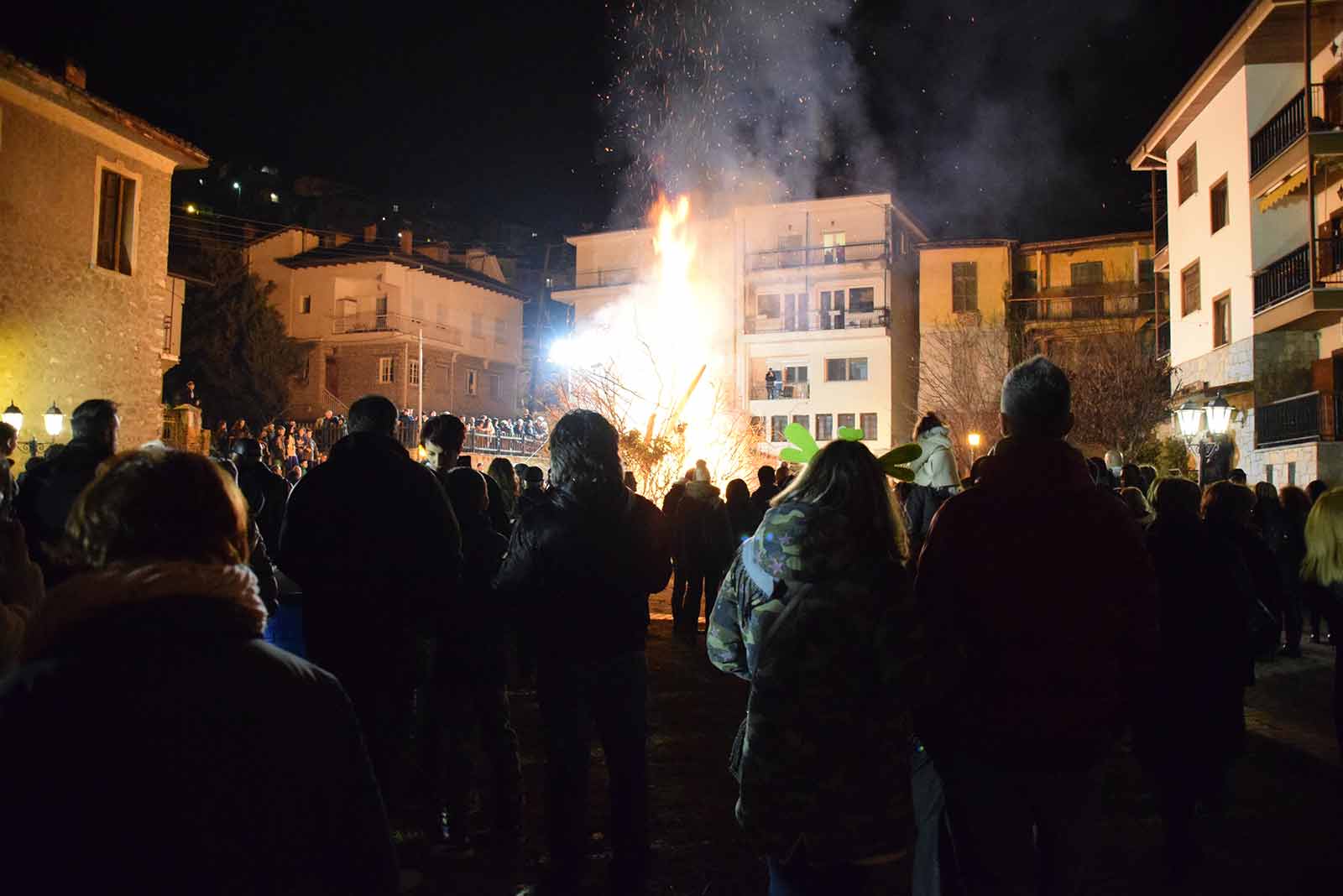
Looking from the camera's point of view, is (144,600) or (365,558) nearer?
(144,600)

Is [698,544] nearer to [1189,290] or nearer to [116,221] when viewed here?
[116,221]

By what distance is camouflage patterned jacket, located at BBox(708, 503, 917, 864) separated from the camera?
2.86 meters

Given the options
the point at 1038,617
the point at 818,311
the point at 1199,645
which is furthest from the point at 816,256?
the point at 1038,617

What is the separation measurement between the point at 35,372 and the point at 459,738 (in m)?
20.4

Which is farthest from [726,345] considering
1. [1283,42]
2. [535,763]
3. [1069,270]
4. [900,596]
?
[900,596]

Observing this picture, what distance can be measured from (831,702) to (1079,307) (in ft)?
142

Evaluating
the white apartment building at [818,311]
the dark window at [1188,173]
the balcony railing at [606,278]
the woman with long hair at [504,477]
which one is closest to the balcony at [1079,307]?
the white apartment building at [818,311]

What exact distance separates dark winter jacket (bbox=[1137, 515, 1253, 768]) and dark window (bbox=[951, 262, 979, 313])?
4030 cm

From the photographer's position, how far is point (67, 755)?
1.54 meters

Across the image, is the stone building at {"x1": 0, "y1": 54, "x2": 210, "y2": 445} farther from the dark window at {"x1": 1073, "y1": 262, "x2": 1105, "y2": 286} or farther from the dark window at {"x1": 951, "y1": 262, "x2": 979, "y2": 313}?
the dark window at {"x1": 1073, "y1": 262, "x2": 1105, "y2": 286}

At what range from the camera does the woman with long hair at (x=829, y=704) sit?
287 centimetres

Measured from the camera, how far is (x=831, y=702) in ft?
9.45

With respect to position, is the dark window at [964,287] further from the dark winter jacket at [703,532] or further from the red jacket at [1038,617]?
the red jacket at [1038,617]

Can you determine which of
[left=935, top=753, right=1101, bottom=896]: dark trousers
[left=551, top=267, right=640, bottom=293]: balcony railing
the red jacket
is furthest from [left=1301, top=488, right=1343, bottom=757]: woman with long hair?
[left=551, top=267, right=640, bottom=293]: balcony railing
